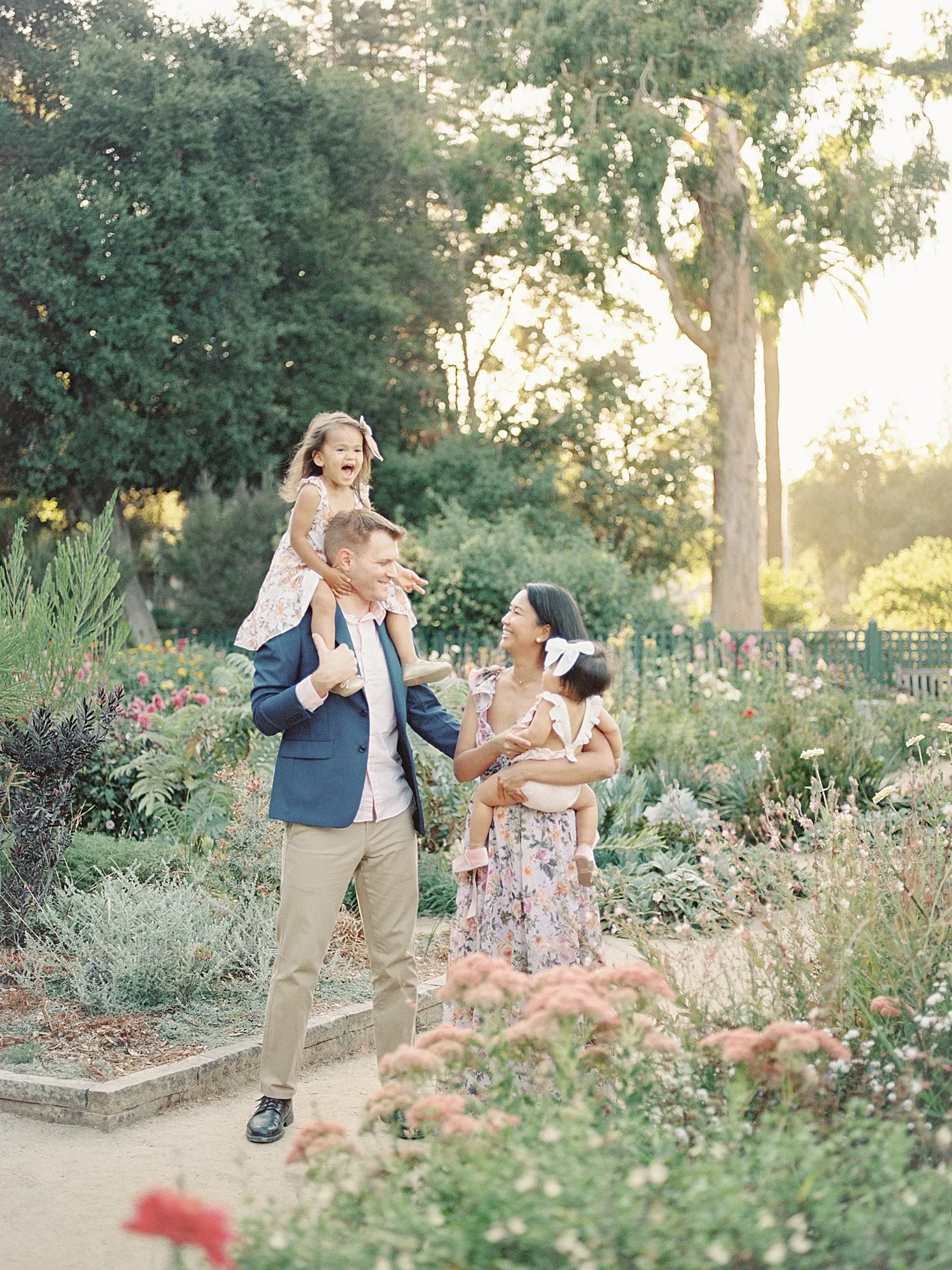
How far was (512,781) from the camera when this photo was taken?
4.03 meters

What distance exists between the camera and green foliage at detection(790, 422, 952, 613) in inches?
1903

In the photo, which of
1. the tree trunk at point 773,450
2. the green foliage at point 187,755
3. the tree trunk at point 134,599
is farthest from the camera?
the tree trunk at point 773,450

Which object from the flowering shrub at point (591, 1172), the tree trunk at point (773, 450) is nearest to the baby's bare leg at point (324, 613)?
the flowering shrub at point (591, 1172)

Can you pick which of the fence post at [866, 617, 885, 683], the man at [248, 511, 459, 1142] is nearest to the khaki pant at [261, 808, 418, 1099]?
the man at [248, 511, 459, 1142]

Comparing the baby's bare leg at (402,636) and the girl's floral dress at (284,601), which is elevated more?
the girl's floral dress at (284,601)

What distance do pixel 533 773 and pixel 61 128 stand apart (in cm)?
2348

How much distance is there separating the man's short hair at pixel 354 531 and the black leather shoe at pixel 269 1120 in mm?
1633

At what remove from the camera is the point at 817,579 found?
171 feet

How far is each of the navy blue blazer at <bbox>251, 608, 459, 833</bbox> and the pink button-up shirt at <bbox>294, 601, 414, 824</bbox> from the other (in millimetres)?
21

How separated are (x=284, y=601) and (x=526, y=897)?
3.83ft

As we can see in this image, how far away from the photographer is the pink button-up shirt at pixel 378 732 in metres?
4.20

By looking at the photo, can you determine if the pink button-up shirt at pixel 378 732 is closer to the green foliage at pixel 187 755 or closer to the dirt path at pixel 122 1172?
the dirt path at pixel 122 1172

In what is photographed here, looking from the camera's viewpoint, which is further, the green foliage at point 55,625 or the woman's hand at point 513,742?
the green foliage at point 55,625

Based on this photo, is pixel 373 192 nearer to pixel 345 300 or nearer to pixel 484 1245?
pixel 345 300
